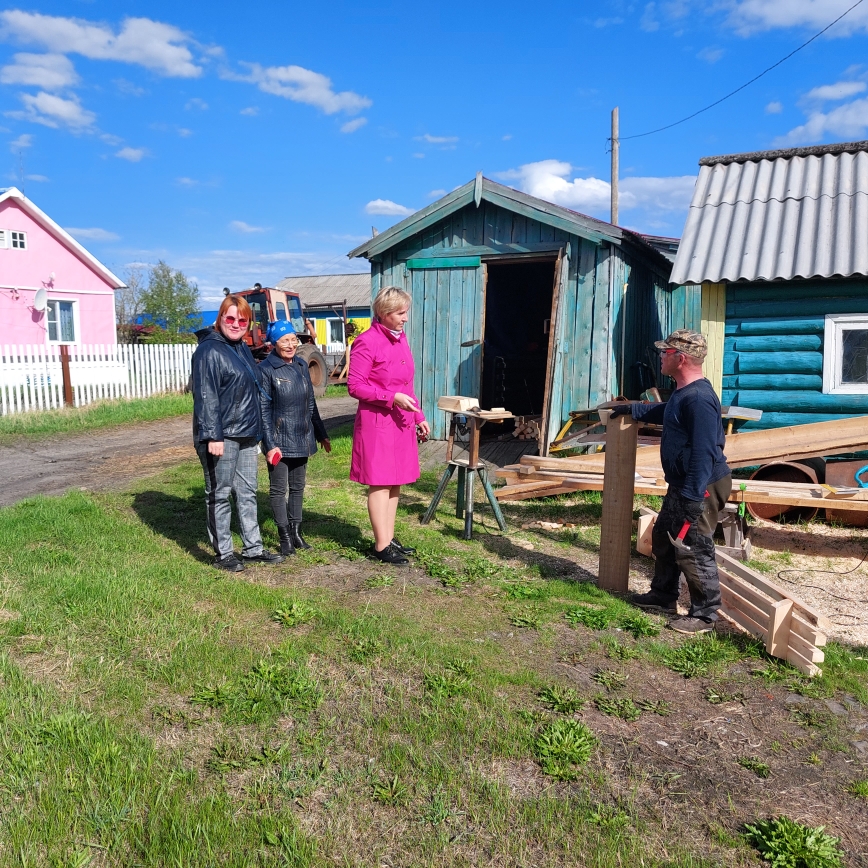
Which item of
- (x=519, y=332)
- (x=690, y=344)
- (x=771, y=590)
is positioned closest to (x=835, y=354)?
(x=690, y=344)

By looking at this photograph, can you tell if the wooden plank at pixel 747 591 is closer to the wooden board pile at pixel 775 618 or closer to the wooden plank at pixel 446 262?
the wooden board pile at pixel 775 618

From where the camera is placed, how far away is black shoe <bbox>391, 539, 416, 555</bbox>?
5.47 m

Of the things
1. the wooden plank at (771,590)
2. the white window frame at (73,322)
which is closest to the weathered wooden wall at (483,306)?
the wooden plank at (771,590)

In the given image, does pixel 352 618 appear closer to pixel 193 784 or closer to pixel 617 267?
pixel 193 784

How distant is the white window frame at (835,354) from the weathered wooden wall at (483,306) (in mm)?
2589

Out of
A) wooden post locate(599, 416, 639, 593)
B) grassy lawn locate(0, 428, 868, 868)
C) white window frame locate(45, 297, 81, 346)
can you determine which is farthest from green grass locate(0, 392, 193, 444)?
wooden post locate(599, 416, 639, 593)

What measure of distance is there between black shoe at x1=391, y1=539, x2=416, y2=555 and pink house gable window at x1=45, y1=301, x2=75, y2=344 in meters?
→ 22.2

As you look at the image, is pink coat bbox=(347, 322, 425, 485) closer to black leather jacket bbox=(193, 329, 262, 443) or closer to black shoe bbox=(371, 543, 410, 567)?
black shoe bbox=(371, 543, 410, 567)

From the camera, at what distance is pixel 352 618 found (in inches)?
166

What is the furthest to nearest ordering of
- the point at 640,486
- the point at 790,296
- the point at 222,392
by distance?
the point at 790,296 → the point at 640,486 → the point at 222,392

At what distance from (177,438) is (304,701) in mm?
10130

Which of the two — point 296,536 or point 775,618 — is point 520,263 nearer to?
point 296,536

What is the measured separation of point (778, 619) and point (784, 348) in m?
5.11

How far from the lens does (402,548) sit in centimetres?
561
